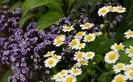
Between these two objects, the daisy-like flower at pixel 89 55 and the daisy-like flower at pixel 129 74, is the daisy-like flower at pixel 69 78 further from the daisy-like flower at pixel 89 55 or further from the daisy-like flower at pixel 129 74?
the daisy-like flower at pixel 129 74

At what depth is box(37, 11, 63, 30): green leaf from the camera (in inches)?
118

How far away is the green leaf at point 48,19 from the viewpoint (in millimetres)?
2996

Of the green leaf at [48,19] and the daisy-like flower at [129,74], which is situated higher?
the green leaf at [48,19]

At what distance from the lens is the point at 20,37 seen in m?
2.95

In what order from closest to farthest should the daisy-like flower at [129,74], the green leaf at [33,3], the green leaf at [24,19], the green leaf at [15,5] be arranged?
the daisy-like flower at [129,74], the green leaf at [33,3], the green leaf at [24,19], the green leaf at [15,5]

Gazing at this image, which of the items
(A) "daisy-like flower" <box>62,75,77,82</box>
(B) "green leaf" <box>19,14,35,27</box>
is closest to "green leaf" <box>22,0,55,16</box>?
(B) "green leaf" <box>19,14,35,27</box>

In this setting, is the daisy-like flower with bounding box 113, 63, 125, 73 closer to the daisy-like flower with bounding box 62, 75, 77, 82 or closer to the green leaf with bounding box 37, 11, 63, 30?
the daisy-like flower with bounding box 62, 75, 77, 82

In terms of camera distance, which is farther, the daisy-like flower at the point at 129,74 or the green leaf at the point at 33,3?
the green leaf at the point at 33,3

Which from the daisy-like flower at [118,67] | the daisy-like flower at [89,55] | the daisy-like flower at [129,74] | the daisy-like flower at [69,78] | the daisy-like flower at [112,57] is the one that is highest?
the daisy-like flower at [89,55]

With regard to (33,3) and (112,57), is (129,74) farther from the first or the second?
(33,3)

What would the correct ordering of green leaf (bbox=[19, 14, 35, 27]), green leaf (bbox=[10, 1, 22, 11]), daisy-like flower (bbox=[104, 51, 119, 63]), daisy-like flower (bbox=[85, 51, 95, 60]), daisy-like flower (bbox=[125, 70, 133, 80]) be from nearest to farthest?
daisy-like flower (bbox=[125, 70, 133, 80]) → daisy-like flower (bbox=[104, 51, 119, 63]) → daisy-like flower (bbox=[85, 51, 95, 60]) → green leaf (bbox=[19, 14, 35, 27]) → green leaf (bbox=[10, 1, 22, 11])

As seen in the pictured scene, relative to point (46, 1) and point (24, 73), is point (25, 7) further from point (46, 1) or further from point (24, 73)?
point (24, 73)

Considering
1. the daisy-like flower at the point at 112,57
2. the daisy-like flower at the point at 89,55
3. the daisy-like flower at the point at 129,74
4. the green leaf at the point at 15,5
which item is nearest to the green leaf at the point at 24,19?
the green leaf at the point at 15,5

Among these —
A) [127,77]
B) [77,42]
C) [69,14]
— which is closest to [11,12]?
[69,14]
